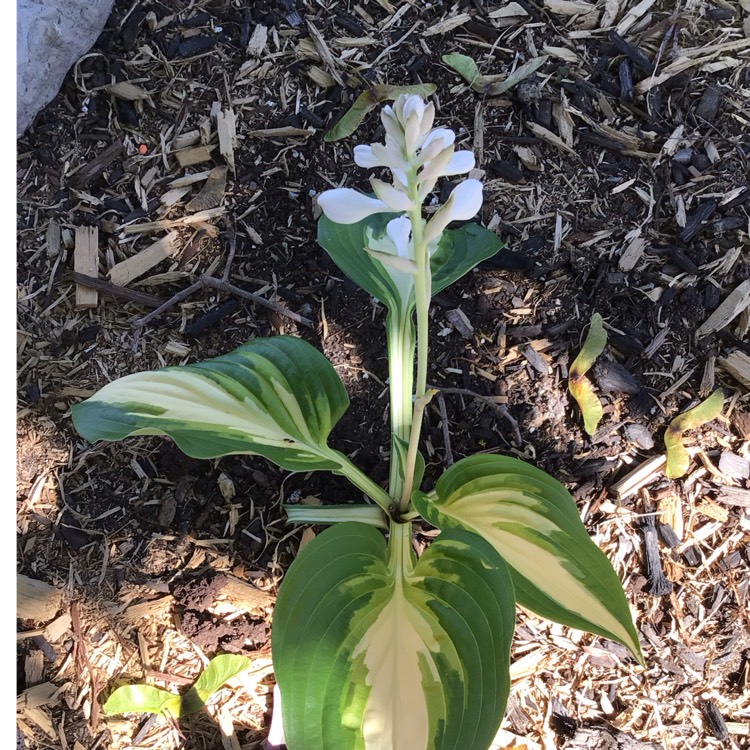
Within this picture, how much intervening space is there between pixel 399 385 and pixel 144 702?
93 cm

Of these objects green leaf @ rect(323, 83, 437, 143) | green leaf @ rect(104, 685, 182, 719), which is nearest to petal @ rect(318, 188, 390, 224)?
green leaf @ rect(323, 83, 437, 143)

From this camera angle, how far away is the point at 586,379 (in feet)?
5.63

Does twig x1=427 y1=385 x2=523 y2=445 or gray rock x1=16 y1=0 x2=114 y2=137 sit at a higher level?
gray rock x1=16 y1=0 x2=114 y2=137

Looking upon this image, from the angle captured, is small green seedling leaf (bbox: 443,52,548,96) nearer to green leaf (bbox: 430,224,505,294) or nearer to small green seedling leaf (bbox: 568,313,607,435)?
green leaf (bbox: 430,224,505,294)

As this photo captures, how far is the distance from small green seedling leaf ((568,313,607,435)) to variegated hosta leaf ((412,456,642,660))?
1.45 ft

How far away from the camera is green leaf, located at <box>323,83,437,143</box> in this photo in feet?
6.27

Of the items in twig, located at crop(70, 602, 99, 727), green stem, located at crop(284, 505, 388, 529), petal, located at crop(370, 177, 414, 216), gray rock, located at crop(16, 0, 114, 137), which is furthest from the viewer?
gray rock, located at crop(16, 0, 114, 137)

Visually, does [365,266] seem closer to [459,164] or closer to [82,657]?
[459,164]

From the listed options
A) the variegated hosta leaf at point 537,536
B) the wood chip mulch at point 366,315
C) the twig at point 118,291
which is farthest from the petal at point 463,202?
the twig at point 118,291

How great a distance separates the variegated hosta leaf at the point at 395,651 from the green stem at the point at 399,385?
0.28 metres

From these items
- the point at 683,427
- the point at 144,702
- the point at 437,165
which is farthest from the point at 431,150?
the point at 144,702

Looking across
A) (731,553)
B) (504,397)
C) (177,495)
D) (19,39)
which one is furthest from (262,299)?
(731,553)

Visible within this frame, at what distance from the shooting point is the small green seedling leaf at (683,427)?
1658mm

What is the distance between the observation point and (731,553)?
1604 mm
